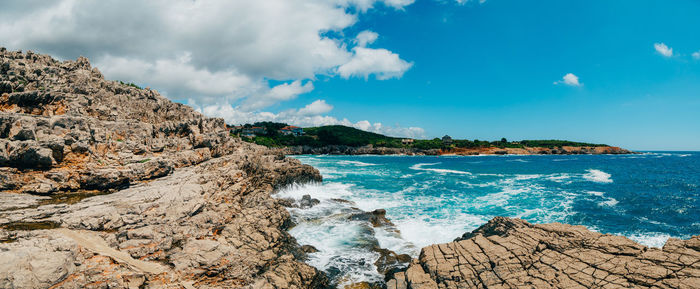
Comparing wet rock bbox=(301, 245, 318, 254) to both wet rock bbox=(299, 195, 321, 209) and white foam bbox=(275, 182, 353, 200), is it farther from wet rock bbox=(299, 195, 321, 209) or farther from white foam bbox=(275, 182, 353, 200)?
white foam bbox=(275, 182, 353, 200)

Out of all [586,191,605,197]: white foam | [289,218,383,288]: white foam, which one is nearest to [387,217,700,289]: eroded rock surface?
[289,218,383,288]: white foam

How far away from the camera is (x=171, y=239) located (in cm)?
1061

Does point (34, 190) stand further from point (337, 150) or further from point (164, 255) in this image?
point (337, 150)

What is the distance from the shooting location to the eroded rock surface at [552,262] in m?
8.02

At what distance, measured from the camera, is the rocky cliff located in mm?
7852

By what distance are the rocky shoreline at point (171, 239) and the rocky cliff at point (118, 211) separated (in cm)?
4

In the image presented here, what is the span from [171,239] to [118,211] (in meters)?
2.31

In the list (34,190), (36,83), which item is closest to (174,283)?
(34,190)

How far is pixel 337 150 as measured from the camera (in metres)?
129

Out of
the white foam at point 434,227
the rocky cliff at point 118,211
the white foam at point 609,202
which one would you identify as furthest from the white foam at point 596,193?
the rocky cliff at point 118,211

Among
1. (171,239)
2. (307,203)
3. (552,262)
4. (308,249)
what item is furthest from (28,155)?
(552,262)

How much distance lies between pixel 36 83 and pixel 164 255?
21250mm

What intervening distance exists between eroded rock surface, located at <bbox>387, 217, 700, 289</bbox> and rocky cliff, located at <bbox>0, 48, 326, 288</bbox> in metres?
5.26

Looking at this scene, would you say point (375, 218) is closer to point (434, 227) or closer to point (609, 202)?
point (434, 227)
